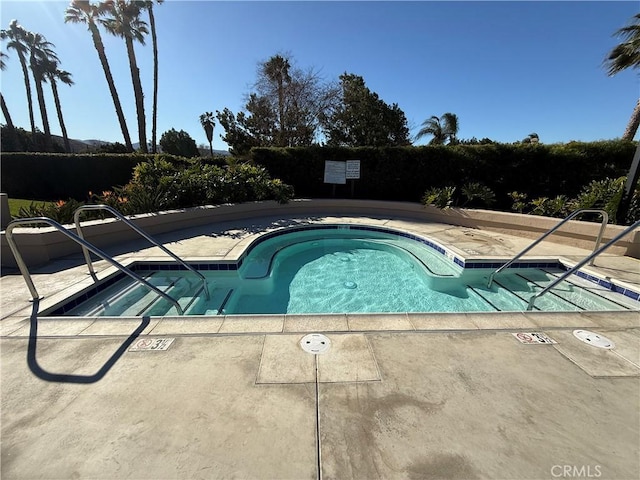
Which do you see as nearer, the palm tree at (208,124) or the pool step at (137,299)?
the pool step at (137,299)

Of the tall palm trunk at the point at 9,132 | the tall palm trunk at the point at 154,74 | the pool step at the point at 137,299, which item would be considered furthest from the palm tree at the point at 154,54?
the pool step at the point at 137,299

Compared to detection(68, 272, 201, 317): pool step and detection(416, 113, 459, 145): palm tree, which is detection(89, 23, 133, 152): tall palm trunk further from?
detection(416, 113, 459, 145): palm tree

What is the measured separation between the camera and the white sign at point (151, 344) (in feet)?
8.69

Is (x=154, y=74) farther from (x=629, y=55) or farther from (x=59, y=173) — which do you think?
(x=629, y=55)

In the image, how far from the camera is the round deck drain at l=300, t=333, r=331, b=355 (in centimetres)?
263

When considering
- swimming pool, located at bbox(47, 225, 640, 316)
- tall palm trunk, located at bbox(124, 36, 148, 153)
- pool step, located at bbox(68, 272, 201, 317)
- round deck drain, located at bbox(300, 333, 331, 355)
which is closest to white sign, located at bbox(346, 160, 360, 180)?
swimming pool, located at bbox(47, 225, 640, 316)

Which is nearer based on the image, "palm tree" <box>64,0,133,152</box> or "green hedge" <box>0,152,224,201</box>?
"green hedge" <box>0,152,224,201</box>

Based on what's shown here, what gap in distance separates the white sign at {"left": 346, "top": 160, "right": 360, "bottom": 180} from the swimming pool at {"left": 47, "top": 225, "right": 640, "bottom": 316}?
5.00 metres

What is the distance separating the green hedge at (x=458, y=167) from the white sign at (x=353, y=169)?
499 mm

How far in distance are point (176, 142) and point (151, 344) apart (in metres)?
46.5

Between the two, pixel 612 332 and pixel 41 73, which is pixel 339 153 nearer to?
pixel 612 332

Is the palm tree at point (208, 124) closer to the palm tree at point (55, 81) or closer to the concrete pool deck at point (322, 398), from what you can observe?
the palm tree at point (55, 81)

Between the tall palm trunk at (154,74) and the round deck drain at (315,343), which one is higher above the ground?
the tall palm trunk at (154,74)

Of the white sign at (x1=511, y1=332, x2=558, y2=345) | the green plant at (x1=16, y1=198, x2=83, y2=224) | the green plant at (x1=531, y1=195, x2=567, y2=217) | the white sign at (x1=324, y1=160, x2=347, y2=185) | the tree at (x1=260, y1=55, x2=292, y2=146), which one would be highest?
the tree at (x1=260, y1=55, x2=292, y2=146)
